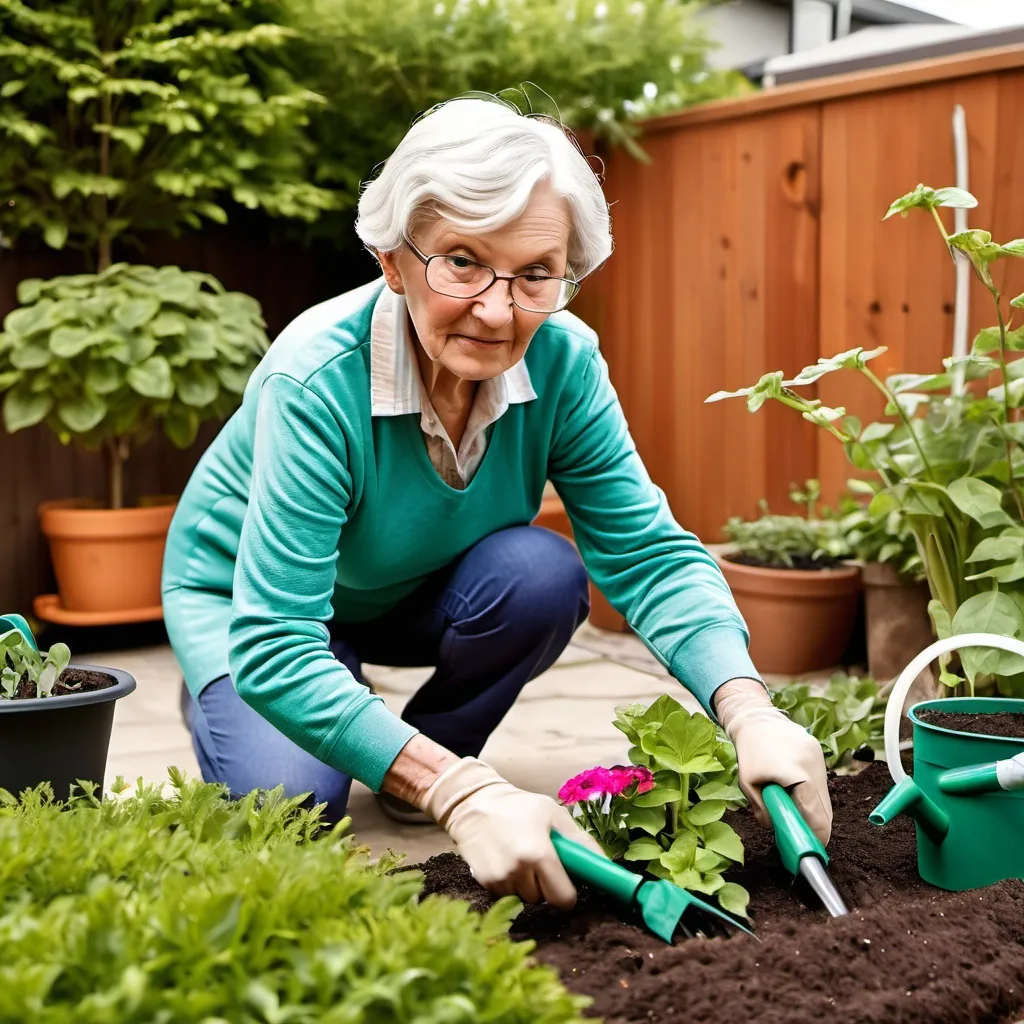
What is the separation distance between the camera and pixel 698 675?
1616 mm

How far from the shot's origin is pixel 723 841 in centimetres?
144

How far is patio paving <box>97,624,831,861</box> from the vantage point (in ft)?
7.32

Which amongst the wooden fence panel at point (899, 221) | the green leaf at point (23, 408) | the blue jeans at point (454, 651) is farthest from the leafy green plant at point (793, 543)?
the green leaf at point (23, 408)

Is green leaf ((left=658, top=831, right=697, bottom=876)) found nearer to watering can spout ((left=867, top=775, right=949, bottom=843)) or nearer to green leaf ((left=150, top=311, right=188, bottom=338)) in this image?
watering can spout ((left=867, top=775, right=949, bottom=843))

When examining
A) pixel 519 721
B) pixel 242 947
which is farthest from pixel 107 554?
pixel 242 947

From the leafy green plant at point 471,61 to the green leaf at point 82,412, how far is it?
1.05 meters

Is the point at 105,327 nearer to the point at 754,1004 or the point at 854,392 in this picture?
the point at 854,392

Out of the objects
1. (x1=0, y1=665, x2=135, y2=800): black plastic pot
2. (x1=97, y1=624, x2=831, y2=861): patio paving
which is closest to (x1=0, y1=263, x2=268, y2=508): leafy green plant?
(x1=97, y1=624, x2=831, y2=861): patio paving

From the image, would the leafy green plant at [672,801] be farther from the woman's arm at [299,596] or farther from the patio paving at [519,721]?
the patio paving at [519,721]

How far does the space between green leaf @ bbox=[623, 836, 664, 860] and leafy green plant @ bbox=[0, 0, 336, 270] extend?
95.0 inches

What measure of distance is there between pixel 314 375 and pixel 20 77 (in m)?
2.20

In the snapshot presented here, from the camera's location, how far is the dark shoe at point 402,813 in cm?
210

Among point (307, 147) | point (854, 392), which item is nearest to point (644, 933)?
point (854, 392)

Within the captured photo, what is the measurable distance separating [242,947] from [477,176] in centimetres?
89
